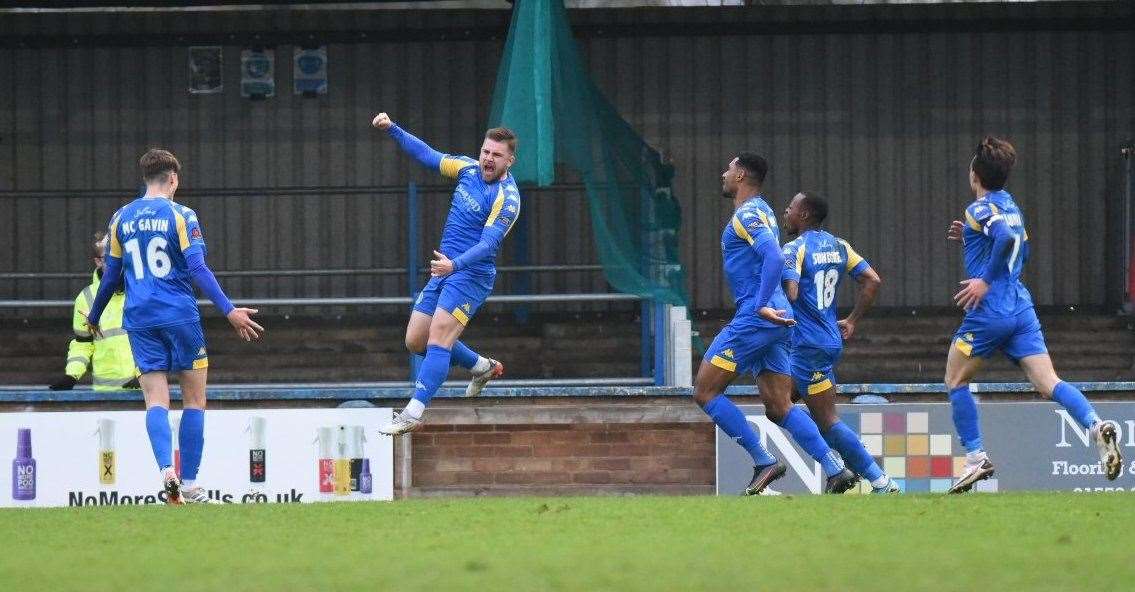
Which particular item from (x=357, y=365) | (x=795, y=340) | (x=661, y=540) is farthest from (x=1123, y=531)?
(x=357, y=365)

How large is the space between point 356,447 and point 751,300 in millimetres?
4083

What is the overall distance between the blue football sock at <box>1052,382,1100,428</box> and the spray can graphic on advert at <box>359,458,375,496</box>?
5.51 m

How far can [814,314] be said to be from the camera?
1069cm

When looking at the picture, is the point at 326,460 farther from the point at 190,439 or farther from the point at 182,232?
the point at 182,232

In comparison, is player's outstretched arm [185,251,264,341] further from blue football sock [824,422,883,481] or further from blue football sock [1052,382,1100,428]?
blue football sock [1052,382,1100,428]

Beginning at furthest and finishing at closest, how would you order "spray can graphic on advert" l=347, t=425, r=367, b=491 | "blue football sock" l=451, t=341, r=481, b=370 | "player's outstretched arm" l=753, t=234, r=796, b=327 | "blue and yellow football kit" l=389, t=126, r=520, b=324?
"spray can graphic on advert" l=347, t=425, r=367, b=491, "blue football sock" l=451, t=341, r=481, b=370, "blue and yellow football kit" l=389, t=126, r=520, b=324, "player's outstretched arm" l=753, t=234, r=796, b=327

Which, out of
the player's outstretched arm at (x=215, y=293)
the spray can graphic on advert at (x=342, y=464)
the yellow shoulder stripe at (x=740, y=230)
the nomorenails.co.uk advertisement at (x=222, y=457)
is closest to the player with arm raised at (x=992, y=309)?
the yellow shoulder stripe at (x=740, y=230)

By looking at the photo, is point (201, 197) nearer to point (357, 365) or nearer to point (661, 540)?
point (357, 365)

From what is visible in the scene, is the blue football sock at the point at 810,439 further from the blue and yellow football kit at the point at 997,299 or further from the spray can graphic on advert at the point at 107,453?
the spray can graphic on advert at the point at 107,453

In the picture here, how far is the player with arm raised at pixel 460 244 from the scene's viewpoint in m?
10.7

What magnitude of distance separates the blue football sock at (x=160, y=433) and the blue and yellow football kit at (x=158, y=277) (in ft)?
0.82

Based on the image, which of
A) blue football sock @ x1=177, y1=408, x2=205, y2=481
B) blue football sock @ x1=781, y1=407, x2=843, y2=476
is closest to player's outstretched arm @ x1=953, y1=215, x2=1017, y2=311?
blue football sock @ x1=781, y1=407, x2=843, y2=476

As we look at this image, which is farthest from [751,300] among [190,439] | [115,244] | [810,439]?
[115,244]

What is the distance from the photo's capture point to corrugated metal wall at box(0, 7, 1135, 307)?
64.0 ft
